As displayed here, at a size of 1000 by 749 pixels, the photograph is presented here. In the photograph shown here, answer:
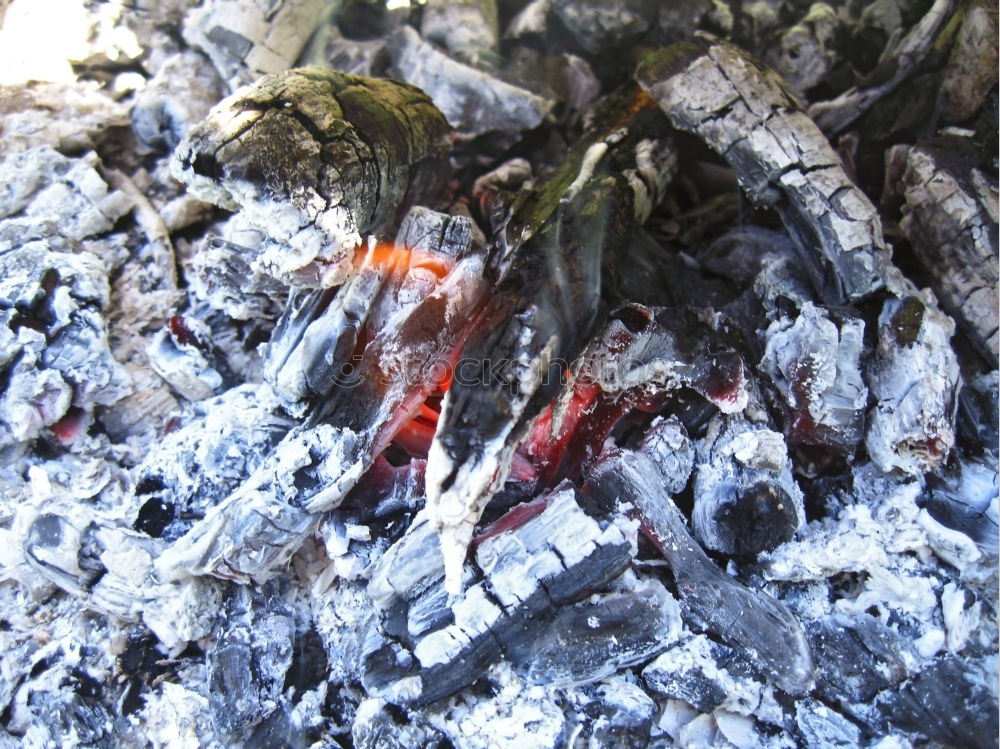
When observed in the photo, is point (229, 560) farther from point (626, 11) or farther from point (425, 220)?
point (626, 11)

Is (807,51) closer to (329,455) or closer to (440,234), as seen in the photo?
(440,234)

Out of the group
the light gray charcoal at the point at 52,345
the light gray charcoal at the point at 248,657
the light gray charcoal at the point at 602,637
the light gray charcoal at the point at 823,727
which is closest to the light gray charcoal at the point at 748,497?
the light gray charcoal at the point at 602,637

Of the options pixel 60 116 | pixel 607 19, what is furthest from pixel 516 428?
pixel 60 116

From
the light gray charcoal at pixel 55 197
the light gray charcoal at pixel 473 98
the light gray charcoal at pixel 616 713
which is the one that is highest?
the light gray charcoal at pixel 473 98

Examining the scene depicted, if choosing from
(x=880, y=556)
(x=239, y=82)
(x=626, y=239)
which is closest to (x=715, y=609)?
(x=880, y=556)

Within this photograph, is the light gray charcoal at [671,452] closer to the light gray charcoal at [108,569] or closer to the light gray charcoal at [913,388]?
the light gray charcoal at [913,388]

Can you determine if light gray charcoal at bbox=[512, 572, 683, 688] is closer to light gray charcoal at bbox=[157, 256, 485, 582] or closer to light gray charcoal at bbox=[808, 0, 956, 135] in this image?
light gray charcoal at bbox=[157, 256, 485, 582]
